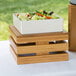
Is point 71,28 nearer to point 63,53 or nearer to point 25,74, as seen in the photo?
point 63,53

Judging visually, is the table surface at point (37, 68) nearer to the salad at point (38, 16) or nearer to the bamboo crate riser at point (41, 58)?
the bamboo crate riser at point (41, 58)

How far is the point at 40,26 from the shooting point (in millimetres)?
1137

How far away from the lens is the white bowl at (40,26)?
112 centimetres

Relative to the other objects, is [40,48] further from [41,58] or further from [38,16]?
[38,16]

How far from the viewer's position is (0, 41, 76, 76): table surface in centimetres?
105

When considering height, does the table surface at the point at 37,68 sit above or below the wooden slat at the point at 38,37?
below

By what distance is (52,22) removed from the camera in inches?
45.1

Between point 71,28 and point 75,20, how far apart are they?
4cm

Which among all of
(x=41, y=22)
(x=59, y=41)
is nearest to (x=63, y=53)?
(x=59, y=41)

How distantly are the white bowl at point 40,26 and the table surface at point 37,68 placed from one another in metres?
0.14

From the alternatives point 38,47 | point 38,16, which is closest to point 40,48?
point 38,47

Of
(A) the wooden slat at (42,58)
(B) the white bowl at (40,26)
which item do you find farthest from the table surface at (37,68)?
(B) the white bowl at (40,26)

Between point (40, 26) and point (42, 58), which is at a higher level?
point (40, 26)

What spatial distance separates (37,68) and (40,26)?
183 mm
